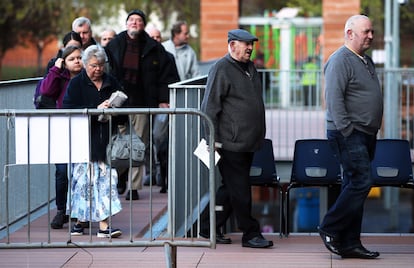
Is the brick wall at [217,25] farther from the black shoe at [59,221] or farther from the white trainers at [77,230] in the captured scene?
the white trainers at [77,230]

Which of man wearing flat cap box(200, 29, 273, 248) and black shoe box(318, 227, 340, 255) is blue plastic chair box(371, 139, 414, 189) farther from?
man wearing flat cap box(200, 29, 273, 248)

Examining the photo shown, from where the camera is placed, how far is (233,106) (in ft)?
32.2

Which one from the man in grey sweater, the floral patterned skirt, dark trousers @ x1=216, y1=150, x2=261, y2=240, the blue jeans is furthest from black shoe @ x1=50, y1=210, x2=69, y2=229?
the man in grey sweater

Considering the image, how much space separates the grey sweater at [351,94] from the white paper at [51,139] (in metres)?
2.11

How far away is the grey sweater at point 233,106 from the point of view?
981 cm

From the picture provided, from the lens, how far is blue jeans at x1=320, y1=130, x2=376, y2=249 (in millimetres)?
9438

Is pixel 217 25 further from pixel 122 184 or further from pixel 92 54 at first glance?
pixel 92 54

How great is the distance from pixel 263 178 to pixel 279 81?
1509 cm

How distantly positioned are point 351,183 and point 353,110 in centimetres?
59

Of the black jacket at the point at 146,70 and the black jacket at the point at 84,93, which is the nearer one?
the black jacket at the point at 84,93

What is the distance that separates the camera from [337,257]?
9.84 m

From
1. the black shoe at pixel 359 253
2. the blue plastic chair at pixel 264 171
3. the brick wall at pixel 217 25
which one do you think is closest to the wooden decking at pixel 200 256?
the black shoe at pixel 359 253

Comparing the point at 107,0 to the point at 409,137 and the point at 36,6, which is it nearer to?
the point at 36,6

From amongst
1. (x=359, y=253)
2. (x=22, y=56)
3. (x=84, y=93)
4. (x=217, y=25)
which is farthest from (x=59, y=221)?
(x=22, y=56)
